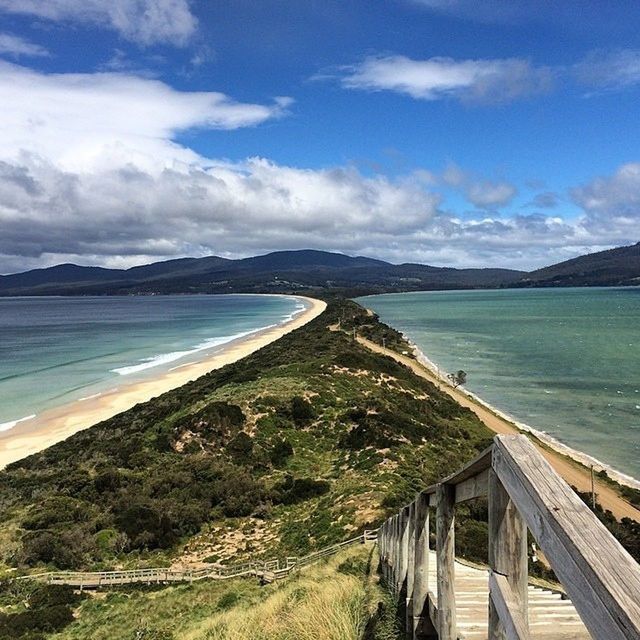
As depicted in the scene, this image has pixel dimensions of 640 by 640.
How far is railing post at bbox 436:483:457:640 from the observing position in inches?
147

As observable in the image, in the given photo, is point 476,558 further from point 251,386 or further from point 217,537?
point 251,386

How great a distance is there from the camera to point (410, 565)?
5480mm

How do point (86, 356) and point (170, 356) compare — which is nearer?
point (170, 356)

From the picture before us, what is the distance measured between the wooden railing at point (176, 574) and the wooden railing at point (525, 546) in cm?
1137

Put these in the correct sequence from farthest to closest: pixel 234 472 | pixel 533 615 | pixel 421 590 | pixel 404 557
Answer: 1. pixel 234 472
2. pixel 404 557
3. pixel 421 590
4. pixel 533 615

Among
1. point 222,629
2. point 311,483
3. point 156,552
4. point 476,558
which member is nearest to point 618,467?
point 311,483

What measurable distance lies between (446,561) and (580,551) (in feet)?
7.68

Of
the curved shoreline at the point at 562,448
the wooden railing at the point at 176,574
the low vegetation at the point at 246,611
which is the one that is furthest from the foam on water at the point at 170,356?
the low vegetation at the point at 246,611

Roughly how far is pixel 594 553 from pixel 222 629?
7907 millimetres

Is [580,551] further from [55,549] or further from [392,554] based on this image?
[55,549]

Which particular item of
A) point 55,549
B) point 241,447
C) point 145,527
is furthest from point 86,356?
point 55,549

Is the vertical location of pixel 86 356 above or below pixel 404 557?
below

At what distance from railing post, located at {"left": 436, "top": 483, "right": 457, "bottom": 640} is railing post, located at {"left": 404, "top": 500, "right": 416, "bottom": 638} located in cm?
126

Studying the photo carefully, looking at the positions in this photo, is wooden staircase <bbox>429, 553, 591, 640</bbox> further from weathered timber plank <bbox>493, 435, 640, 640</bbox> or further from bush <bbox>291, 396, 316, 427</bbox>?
bush <bbox>291, 396, 316, 427</bbox>
